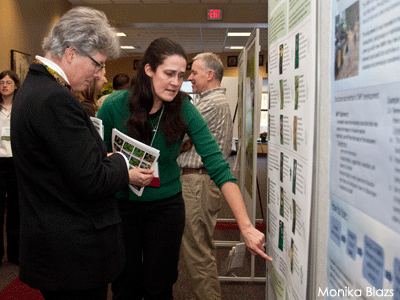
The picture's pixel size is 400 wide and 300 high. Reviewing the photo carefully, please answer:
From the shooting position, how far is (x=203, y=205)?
88.4 inches

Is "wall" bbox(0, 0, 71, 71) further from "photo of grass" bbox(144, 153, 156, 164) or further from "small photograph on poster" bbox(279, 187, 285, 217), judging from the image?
"small photograph on poster" bbox(279, 187, 285, 217)

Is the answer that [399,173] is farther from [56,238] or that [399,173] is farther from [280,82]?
[56,238]

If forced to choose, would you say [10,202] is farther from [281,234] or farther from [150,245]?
[281,234]

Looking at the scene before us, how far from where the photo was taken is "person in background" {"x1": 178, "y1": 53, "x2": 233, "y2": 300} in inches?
85.7

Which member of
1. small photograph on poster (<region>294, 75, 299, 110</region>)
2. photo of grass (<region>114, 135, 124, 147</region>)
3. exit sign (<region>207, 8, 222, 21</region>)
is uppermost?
exit sign (<region>207, 8, 222, 21</region>)

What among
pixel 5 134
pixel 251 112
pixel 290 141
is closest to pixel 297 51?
pixel 290 141

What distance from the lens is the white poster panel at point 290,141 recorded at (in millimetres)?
828

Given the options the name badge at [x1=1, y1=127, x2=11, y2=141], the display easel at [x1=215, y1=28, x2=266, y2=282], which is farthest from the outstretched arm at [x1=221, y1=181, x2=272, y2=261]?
the name badge at [x1=1, y1=127, x2=11, y2=141]

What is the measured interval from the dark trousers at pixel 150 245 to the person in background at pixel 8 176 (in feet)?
5.86

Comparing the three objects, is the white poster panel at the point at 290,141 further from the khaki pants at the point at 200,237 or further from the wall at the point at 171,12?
the wall at the point at 171,12

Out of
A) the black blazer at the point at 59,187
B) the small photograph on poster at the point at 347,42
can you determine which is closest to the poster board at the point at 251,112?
the black blazer at the point at 59,187

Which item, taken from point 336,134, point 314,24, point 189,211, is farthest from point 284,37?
point 189,211

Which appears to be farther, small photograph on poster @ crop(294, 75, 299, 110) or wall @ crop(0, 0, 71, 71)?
wall @ crop(0, 0, 71, 71)

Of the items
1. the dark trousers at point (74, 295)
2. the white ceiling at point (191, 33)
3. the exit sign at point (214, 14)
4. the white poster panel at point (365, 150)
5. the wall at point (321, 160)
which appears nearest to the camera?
the white poster panel at point (365, 150)
